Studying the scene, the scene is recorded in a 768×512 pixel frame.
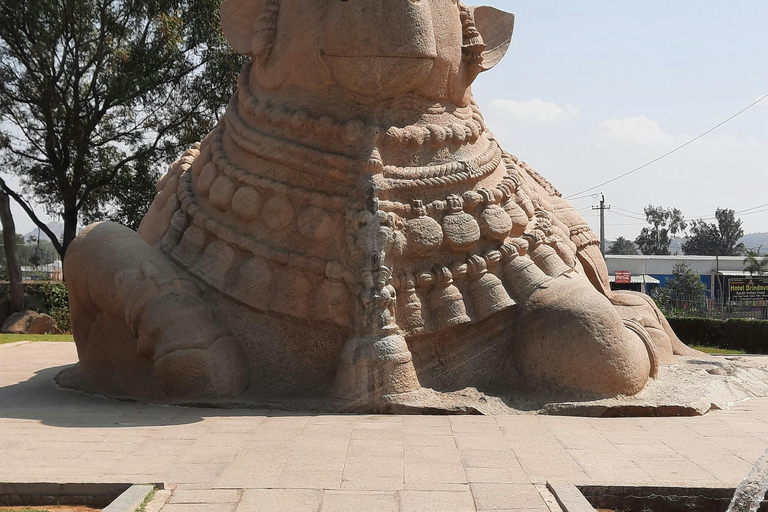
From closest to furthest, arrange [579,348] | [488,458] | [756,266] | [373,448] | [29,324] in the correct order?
[488,458]
[373,448]
[579,348]
[29,324]
[756,266]

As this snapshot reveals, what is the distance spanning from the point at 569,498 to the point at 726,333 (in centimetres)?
1137

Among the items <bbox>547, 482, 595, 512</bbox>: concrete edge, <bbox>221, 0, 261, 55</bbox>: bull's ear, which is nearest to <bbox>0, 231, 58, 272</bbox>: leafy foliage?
<bbox>221, 0, 261, 55</bbox>: bull's ear

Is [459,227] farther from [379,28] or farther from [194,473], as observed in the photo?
[194,473]

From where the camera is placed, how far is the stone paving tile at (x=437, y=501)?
3.04 m

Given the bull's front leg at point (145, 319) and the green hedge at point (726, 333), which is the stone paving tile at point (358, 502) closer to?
the bull's front leg at point (145, 319)

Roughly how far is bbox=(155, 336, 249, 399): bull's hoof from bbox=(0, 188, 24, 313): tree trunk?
47.0ft

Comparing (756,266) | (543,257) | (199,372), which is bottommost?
(199,372)

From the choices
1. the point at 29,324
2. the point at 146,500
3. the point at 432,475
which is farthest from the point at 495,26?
the point at 29,324

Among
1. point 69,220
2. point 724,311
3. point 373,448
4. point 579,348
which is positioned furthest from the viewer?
point 724,311

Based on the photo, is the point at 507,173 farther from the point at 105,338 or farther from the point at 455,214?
the point at 105,338

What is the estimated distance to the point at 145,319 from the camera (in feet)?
16.8

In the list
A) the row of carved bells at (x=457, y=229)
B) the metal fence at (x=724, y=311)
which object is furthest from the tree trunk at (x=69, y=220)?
the row of carved bells at (x=457, y=229)

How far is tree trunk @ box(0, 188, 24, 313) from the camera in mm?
17484

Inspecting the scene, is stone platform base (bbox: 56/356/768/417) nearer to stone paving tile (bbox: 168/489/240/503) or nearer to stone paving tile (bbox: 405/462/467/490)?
stone paving tile (bbox: 405/462/467/490)
